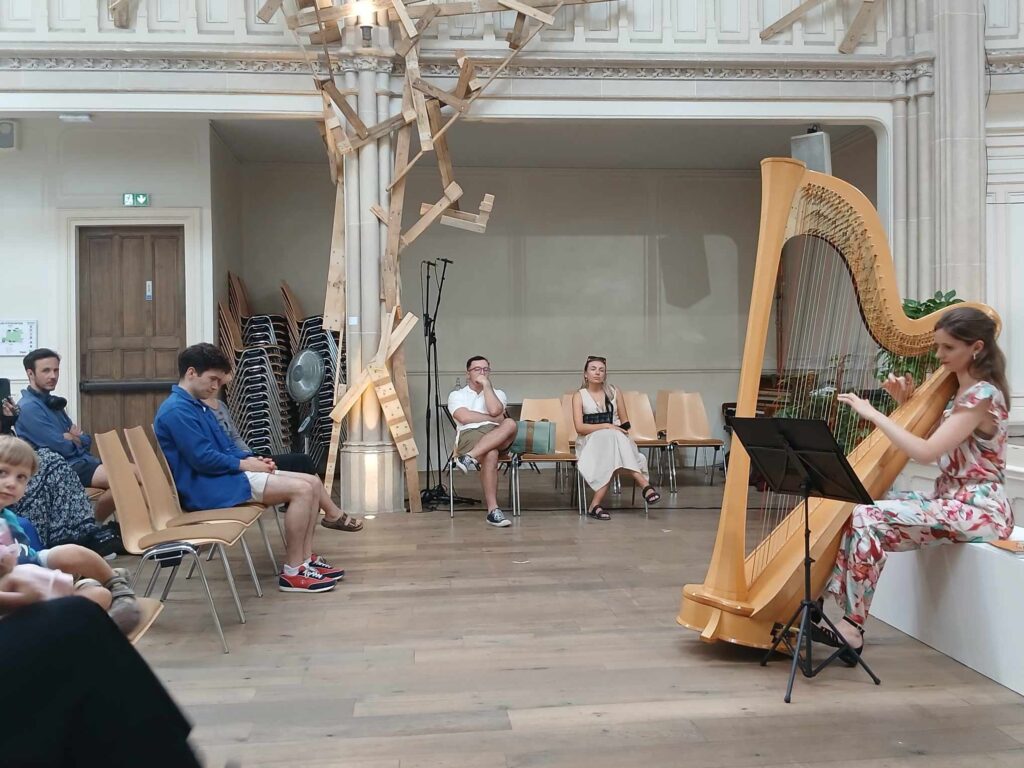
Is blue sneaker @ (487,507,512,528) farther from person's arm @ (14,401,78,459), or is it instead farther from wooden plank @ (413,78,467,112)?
wooden plank @ (413,78,467,112)

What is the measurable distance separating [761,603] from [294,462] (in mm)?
3109

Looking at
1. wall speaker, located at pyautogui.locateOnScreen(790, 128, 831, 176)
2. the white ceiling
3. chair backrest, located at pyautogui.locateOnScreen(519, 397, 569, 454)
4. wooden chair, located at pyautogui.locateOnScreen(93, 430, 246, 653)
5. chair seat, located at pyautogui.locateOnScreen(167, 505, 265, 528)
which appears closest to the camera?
wooden chair, located at pyautogui.locateOnScreen(93, 430, 246, 653)

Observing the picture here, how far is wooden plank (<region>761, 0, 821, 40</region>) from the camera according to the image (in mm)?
7002

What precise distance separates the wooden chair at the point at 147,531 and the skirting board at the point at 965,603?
273 centimetres

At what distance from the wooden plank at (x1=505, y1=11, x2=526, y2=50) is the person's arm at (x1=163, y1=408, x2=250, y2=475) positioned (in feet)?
12.7

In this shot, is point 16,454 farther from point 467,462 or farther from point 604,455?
point 604,455

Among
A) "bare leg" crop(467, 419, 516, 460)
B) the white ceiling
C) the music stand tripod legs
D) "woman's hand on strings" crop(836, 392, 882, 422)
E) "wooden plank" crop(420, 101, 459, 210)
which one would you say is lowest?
the music stand tripod legs

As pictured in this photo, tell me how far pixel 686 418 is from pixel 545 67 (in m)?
3.20

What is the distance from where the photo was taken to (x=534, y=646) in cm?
366

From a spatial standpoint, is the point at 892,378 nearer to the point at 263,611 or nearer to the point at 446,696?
the point at 446,696

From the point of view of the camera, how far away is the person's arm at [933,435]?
10.3ft

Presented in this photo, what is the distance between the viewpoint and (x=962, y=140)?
6973mm

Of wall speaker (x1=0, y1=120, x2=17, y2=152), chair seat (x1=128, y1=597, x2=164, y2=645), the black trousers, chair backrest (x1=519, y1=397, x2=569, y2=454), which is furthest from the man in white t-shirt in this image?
the black trousers

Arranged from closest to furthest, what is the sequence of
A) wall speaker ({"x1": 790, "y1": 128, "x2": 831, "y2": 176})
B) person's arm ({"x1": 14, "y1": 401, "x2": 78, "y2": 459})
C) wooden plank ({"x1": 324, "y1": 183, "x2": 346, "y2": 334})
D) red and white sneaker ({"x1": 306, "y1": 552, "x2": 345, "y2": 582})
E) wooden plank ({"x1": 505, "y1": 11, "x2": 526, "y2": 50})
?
red and white sneaker ({"x1": 306, "y1": 552, "x2": 345, "y2": 582}) → person's arm ({"x1": 14, "y1": 401, "x2": 78, "y2": 459}) → wooden plank ({"x1": 505, "y1": 11, "x2": 526, "y2": 50}) → wooden plank ({"x1": 324, "y1": 183, "x2": 346, "y2": 334}) → wall speaker ({"x1": 790, "y1": 128, "x2": 831, "y2": 176})
